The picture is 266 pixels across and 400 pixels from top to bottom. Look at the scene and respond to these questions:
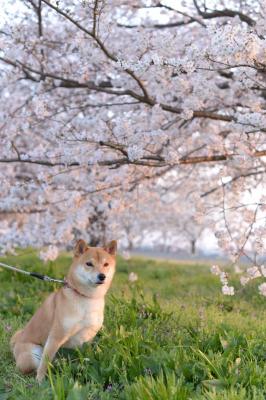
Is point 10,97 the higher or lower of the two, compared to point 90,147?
higher

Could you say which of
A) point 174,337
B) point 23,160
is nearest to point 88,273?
point 174,337

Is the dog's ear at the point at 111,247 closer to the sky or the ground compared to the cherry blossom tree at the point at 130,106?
closer to the ground

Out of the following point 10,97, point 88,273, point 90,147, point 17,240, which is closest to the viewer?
point 88,273

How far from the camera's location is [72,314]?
196 inches

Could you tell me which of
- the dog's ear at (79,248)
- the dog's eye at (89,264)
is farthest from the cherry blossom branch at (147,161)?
the dog's eye at (89,264)

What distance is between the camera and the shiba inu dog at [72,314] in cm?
495

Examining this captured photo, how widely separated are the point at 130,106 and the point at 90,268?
4462mm

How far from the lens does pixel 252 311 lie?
327 inches

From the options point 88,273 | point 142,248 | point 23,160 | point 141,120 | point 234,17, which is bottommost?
point 142,248

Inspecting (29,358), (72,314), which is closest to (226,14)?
(72,314)

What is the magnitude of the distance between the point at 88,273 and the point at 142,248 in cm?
5201

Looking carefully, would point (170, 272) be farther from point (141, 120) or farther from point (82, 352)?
point (82, 352)

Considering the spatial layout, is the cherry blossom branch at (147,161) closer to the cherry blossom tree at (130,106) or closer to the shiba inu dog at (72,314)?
the cherry blossom tree at (130,106)

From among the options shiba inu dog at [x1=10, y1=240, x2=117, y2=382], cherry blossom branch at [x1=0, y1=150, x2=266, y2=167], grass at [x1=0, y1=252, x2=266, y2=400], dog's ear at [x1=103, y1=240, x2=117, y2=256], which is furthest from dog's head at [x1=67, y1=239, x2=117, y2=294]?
cherry blossom branch at [x1=0, y1=150, x2=266, y2=167]
